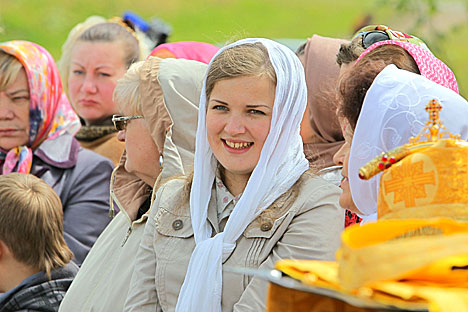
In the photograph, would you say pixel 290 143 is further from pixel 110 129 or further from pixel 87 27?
pixel 87 27

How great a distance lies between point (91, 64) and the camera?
5.38 meters

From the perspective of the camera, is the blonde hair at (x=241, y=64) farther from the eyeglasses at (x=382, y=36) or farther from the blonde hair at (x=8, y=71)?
the blonde hair at (x=8, y=71)

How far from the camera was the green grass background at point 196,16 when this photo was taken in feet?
35.6

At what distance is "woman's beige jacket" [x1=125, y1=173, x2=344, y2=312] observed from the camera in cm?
274

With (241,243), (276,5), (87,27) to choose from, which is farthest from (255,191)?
(276,5)

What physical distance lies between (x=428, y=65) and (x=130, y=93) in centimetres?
169

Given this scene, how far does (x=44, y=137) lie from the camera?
5.00 m

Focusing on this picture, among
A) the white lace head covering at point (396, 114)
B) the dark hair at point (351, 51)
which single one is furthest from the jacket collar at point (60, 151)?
the white lace head covering at point (396, 114)

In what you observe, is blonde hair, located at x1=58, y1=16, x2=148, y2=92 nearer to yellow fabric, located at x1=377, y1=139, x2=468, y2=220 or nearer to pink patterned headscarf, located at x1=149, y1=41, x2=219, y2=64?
pink patterned headscarf, located at x1=149, y1=41, x2=219, y2=64

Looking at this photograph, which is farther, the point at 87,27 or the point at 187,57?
the point at 87,27

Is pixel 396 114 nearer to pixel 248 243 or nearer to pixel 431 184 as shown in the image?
pixel 431 184

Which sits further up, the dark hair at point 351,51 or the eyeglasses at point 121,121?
the dark hair at point 351,51

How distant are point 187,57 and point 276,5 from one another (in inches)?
306

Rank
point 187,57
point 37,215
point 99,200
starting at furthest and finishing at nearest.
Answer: point 99,200 → point 187,57 → point 37,215
